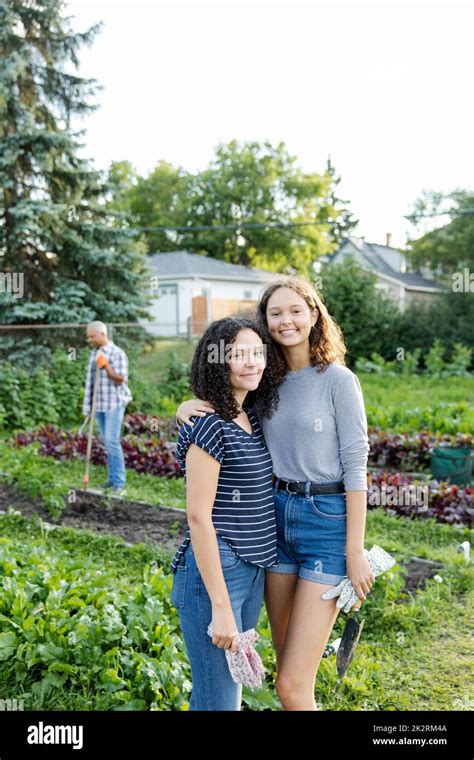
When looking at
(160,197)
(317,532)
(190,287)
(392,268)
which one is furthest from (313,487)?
(160,197)

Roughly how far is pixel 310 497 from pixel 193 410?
1.76 feet

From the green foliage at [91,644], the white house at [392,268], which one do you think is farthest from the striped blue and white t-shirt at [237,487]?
the white house at [392,268]

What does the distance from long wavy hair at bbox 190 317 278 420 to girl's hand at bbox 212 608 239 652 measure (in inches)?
24.7

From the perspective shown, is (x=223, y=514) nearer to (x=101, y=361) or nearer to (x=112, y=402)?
(x=101, y=361)

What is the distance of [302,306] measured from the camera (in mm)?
2666

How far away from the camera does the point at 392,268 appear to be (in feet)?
132

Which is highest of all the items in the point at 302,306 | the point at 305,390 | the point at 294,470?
the point at 302,306

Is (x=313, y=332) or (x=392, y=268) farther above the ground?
(x=392, y=268)

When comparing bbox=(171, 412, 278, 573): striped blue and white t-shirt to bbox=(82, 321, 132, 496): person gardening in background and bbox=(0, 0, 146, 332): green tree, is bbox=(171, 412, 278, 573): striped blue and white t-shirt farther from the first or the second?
bbox=(0, 0, 146, 332): green tree

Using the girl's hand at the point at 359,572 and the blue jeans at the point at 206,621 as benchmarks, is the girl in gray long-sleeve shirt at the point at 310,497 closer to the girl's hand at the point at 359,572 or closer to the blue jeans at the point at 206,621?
the girl's hand at the point at 359,572

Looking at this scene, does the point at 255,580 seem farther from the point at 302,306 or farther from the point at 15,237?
the point at 15,237

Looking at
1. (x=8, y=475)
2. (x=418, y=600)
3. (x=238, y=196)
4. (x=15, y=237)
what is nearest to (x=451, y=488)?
(x=418, y=600)

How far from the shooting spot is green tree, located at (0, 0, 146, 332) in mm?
15094
